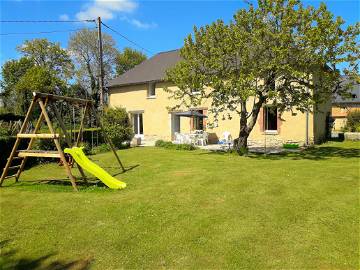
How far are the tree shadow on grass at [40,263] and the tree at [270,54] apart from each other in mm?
10390

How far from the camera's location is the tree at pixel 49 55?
1812 inches

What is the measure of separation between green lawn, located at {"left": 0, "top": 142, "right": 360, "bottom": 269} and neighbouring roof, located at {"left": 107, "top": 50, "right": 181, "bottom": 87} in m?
17.8

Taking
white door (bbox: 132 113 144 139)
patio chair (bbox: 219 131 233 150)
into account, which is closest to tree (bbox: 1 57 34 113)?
white door (bbox: 132 113 144 139)

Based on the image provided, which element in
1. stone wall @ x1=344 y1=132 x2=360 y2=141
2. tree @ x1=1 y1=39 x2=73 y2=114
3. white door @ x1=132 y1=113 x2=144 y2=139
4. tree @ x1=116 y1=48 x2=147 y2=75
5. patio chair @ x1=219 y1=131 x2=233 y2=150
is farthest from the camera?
tree @ x1=116 y1=48 x2=147 y2=75

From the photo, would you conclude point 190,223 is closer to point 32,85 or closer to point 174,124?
point 174,124

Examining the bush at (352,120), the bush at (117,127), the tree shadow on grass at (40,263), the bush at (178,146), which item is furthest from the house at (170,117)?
the tree shadow on grass at (40,263)

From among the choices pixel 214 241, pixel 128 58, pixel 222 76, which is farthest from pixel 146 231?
pixel 128 58

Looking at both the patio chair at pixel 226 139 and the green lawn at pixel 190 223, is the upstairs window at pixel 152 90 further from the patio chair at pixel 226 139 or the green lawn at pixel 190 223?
the green lawn at pixel 190 223

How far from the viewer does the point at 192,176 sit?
33.8 feet

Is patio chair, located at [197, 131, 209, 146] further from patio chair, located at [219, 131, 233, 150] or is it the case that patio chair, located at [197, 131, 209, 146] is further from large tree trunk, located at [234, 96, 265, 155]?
large tree trunk, located at [234, 96, 265, 155]

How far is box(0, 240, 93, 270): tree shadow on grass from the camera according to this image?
485 cm

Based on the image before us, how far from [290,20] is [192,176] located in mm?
7815

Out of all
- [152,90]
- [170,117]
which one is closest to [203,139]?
[170,117]

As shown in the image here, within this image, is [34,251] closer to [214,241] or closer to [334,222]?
[214,241]
